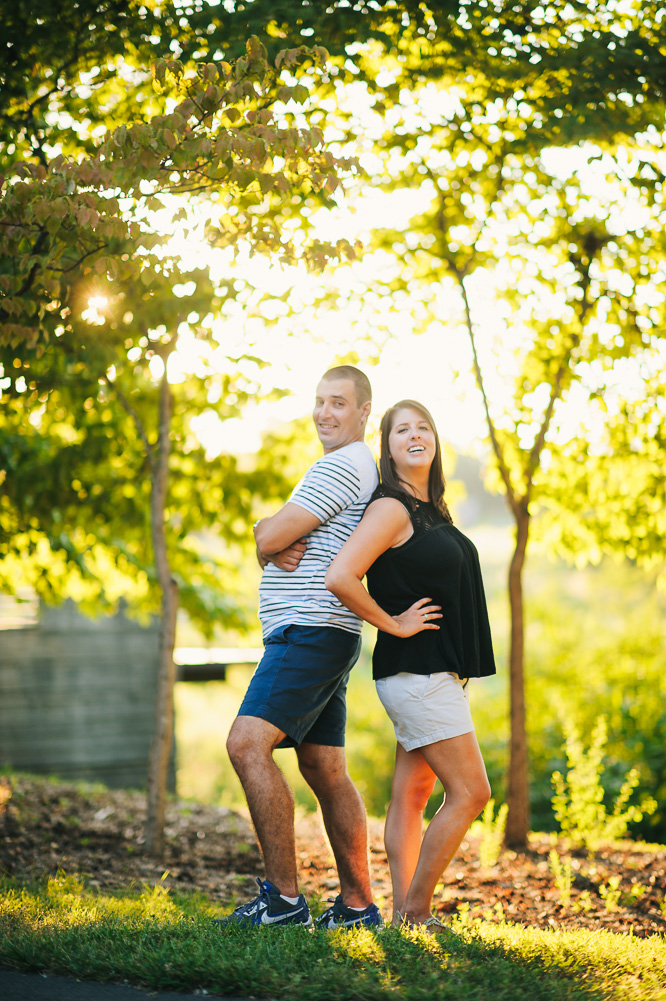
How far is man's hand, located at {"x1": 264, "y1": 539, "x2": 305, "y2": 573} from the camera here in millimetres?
3270

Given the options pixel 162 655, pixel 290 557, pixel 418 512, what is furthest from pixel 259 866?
pixel 418 512

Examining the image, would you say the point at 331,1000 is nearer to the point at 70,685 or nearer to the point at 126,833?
the point at 126,833

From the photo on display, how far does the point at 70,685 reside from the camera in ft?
39.9

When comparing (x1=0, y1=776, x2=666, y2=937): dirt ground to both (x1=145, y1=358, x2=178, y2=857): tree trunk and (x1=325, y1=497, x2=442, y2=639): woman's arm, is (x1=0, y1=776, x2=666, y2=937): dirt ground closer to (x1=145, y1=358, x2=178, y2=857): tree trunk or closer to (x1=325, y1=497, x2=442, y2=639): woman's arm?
(x1=145, y1=358, x2=178, y2=857): tree trunk

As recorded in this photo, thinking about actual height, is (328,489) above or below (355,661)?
above

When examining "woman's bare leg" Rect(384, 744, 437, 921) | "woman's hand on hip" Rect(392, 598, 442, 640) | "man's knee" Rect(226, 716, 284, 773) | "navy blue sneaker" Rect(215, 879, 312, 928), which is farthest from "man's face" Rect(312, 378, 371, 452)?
"navy blue sneaker" Rect(215, 879, 312, 928)

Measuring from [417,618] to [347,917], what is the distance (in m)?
1.20

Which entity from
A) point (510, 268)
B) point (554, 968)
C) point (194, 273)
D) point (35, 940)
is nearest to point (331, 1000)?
point (554, 968)

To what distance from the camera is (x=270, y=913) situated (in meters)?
3.07

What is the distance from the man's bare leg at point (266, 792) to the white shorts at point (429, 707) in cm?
48

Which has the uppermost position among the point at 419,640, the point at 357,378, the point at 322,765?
the point at 357,378

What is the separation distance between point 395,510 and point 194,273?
197 cm

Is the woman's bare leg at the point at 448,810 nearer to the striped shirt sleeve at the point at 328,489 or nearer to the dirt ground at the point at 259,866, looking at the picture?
the dirt ground at the point at 259,866

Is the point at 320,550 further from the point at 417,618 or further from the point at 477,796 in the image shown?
the point at 477,796
